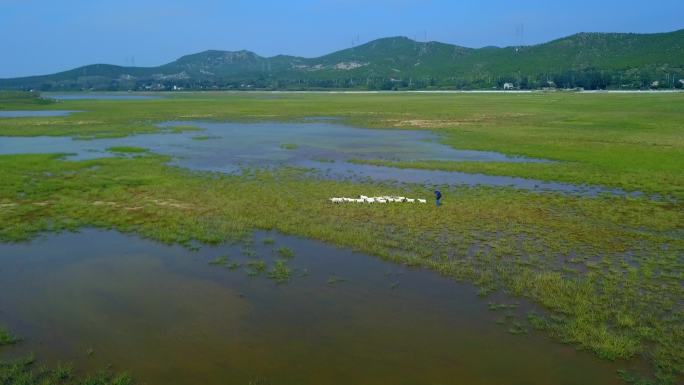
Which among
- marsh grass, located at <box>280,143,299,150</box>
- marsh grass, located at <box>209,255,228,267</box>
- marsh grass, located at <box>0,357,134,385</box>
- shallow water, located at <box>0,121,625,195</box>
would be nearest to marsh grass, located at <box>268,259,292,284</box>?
marsh grass, located at <box>209,255,228,267</box>

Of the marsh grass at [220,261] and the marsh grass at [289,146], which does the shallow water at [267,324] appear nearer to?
the marsh grass at [220,261]

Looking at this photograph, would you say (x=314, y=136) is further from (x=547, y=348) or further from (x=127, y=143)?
(x=547, y=348)

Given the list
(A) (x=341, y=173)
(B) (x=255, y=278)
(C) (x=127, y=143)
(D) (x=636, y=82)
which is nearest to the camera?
(B) (x=255, y=278)

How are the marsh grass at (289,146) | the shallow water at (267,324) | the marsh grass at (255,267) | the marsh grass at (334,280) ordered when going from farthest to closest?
1. the marsh grass at (289,146)
2. the marsh grass at (255,267)
3. the marsh grass at (334,280)
4. the shallow water at (267,324)

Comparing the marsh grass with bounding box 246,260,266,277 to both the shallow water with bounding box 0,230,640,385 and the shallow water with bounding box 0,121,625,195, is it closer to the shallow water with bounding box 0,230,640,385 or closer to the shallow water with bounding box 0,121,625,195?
the shallow water with bounding box 0,230,640,385

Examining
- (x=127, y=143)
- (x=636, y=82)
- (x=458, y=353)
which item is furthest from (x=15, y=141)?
(x=636, y=82)

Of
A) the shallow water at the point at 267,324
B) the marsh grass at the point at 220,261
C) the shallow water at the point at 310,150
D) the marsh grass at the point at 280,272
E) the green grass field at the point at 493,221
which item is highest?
the shallow water at the point at 310,150

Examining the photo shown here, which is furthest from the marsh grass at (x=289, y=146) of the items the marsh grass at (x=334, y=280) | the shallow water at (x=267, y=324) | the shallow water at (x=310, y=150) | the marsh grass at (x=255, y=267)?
the marsh grass at (x=334, y=280)
